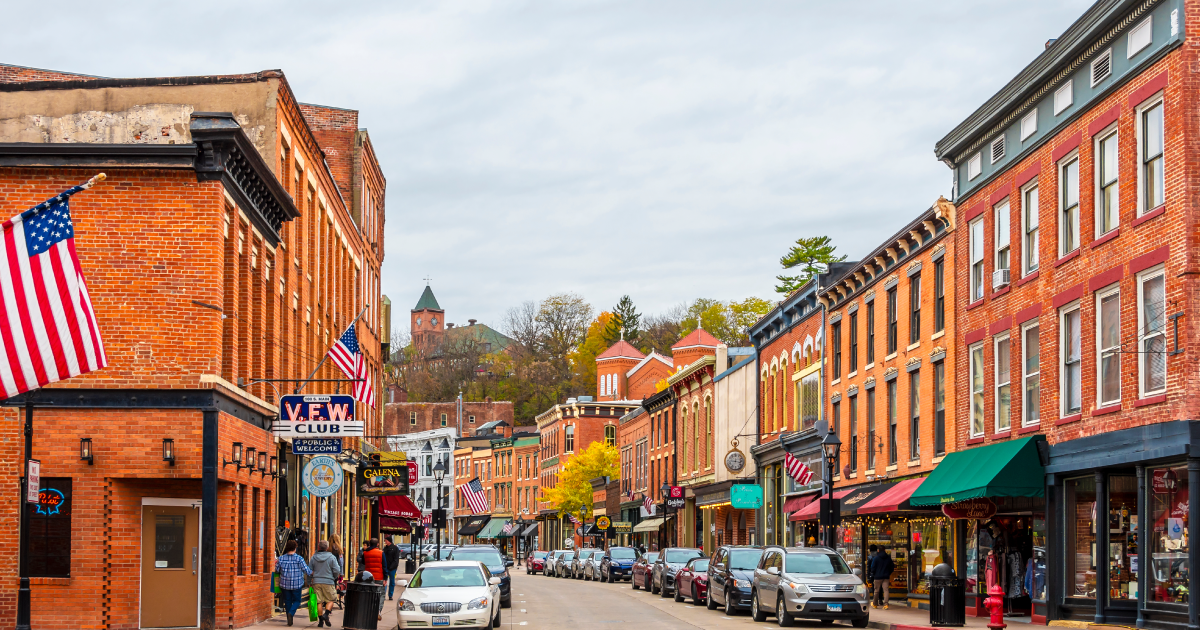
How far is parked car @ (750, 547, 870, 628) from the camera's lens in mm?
25375

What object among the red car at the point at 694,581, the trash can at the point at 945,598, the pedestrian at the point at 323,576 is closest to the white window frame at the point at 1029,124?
the trash can at the point at 945,598

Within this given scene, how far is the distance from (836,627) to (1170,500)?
25.7ft

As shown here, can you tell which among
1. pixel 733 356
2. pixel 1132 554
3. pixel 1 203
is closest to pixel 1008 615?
pixel 1132 554

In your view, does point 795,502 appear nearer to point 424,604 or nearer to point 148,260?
point 424,604

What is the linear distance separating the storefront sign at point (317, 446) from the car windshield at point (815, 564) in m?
9.49

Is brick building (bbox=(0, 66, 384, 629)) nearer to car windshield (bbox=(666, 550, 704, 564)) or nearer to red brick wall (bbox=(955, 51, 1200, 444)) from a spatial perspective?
red brick wall (bbox=(955, 51, 1200, 444))

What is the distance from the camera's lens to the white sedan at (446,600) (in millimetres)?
23266

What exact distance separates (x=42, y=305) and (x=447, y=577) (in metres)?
10.9

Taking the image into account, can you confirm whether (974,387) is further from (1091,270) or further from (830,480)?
(1091,270)

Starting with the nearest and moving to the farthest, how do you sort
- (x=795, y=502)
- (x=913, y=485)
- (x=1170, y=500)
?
(x=1170, y=500), (x=913, y=485), (x=795, y=502)

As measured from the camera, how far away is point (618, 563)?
180ft

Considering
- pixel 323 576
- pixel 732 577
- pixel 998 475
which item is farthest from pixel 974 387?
pixel 323 576

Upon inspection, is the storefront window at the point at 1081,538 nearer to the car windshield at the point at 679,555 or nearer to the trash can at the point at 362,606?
the trash can at the point at 362,606

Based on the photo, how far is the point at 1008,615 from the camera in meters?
27.3
